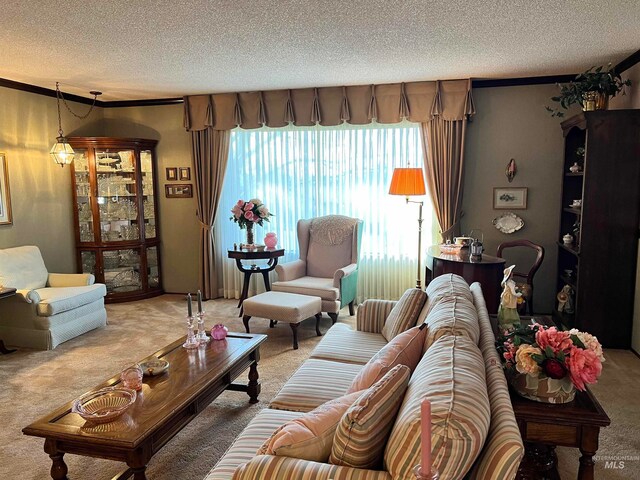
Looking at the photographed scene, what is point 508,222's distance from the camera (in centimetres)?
510

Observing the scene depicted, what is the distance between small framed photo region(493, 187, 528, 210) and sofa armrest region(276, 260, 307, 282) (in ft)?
7.35

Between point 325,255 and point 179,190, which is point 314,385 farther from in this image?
point 179,190

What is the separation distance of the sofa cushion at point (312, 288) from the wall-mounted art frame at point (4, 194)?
9.60 ft

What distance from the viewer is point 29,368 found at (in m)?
3.77

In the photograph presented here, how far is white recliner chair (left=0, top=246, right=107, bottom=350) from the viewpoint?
4.17 meters

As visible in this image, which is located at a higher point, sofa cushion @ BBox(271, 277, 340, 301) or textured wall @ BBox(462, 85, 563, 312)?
textured wall @ BBox(462, 85, 563, 312)

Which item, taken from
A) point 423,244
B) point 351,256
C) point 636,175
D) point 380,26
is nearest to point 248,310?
point 351,256

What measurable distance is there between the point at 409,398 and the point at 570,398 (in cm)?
81

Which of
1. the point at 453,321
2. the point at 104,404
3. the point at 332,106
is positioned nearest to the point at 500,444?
the point at 453,321

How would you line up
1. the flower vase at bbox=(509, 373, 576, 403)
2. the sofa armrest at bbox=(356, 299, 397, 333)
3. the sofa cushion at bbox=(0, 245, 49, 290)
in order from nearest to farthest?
the flower vase at bbox=(509, 373, 576, 403) < the sofa armrest at bbox=(356, 299, 397, 333) < the sofa cushion at bbox=(0, 245, 49, 290)

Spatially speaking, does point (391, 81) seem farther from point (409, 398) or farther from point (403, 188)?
point (409, 398)

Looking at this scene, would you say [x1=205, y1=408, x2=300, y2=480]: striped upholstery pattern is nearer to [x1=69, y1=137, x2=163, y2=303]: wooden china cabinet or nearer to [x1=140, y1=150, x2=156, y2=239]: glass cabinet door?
[x1=69, y1=137, x2=163, y2=303]: wooden china cabinet

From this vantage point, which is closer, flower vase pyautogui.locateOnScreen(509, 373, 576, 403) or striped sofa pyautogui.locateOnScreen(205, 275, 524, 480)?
striped sofa pyautogui.locateOnScreen(205, 275, 524, 480)

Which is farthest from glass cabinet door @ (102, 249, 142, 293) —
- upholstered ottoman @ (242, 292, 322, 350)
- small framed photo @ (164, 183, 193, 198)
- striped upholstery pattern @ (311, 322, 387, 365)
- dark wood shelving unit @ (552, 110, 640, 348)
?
dark wood shelving unit @ (552, 110, 640, 348)
